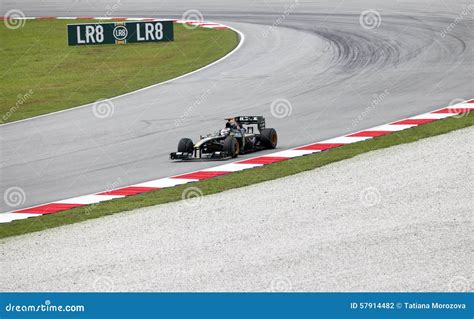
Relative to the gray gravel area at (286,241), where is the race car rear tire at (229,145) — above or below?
above

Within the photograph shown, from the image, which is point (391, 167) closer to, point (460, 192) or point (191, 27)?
point (460, 192)

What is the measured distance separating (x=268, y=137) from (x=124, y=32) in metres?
15.6

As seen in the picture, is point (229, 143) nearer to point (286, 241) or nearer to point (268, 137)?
point (268, 137)

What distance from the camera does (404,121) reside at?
22344 mm

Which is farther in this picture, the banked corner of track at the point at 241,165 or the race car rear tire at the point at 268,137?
the race car rear tire at the point at 268,137

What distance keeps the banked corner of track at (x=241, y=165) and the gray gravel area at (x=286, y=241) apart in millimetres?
1560

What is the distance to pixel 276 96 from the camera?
2631 cm

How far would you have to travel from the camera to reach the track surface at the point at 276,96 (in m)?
20.4

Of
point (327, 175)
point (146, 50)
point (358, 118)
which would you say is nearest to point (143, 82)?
point (146, 50)

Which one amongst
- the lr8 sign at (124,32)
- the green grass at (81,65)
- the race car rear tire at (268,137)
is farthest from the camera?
the lr8 sign at (124,32)

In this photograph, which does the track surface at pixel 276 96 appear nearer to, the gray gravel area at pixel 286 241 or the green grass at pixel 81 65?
the green grass at pixel 81 65

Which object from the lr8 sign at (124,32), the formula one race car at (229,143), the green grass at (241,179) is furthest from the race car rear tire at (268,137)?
the lr8 sign at (124,32)

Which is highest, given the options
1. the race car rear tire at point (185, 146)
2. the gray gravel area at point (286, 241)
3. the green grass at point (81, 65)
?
the green grass at point (81, 65)

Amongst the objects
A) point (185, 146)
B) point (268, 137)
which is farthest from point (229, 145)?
point (268, 137)
